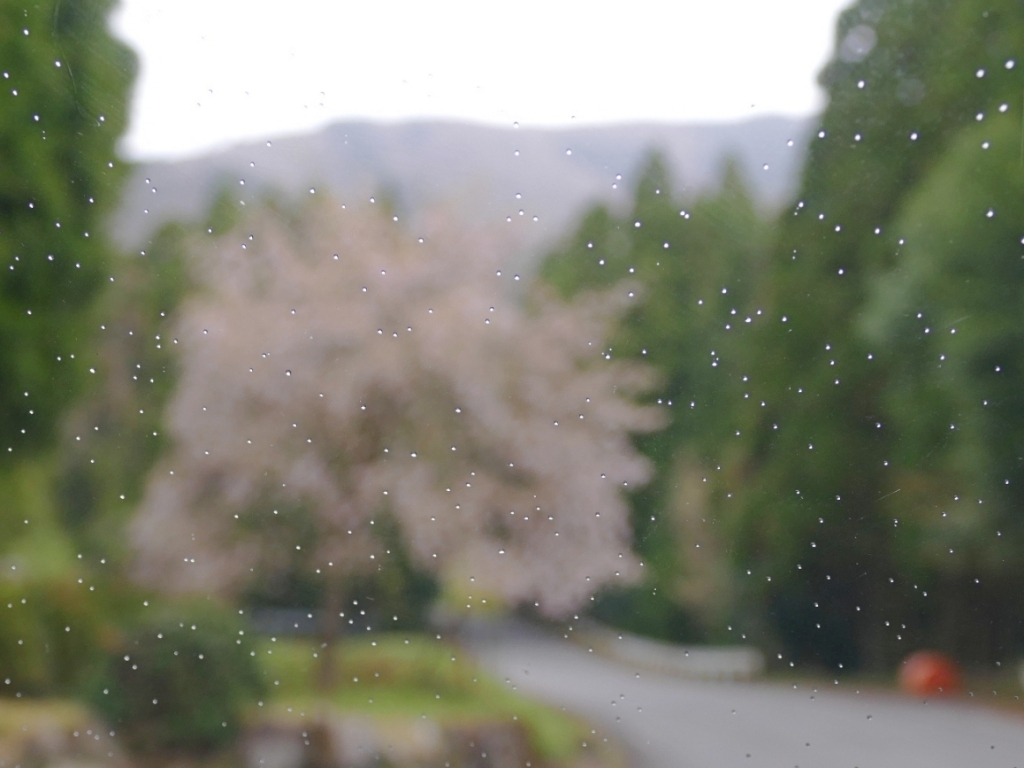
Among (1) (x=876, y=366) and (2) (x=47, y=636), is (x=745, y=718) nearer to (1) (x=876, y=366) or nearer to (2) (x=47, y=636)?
(1) (x=876, y=366)

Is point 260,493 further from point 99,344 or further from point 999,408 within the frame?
point 999,408

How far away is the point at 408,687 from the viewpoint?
2613 mm

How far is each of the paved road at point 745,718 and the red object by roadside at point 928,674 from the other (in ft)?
0.12

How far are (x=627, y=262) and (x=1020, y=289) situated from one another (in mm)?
938

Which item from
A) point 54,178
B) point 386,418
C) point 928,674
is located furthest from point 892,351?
point 54,178

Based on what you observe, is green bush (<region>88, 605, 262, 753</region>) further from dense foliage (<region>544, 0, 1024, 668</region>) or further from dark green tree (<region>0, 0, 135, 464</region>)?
dense foliage (<region>544, 0, 1024, 668</region>)

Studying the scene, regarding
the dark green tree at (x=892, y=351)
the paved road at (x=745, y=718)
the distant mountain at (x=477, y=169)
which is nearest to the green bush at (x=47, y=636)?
the distant mountain at (x=477, y=169)

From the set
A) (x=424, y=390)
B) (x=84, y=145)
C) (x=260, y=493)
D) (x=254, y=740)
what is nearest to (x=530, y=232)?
(x=424, y=390)

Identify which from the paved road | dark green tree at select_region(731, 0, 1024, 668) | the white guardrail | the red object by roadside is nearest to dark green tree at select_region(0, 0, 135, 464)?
the paved road

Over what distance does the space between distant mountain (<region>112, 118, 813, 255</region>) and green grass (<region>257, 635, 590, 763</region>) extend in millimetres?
1212

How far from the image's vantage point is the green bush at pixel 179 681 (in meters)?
2.71

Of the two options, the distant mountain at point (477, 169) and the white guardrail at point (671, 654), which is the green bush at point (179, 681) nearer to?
the white guardrail at point (671, 654)

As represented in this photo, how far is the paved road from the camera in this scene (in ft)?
7.11

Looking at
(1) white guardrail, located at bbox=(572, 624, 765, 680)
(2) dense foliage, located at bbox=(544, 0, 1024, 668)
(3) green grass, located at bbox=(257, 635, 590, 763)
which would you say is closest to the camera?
(2) dense foliage, located at bbox=(544, 0, 1024, 668)
